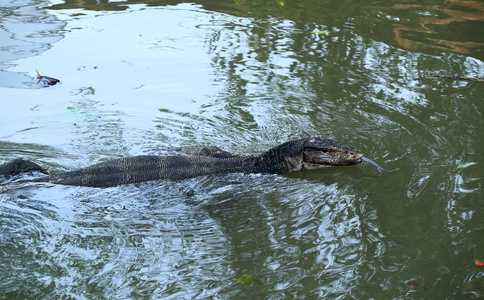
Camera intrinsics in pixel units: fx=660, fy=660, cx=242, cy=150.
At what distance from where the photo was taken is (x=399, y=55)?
1002 cm

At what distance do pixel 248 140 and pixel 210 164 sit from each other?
39.3 inches

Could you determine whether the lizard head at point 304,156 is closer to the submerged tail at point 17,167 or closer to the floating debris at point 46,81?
the submerged tail at point 17,167

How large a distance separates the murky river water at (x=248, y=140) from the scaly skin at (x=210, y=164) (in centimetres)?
11

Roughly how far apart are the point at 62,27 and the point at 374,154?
7.15 metres

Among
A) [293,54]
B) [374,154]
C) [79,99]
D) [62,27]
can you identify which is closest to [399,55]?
[293,54]

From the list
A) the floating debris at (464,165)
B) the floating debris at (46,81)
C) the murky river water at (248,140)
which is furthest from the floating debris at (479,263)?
the floating debris at (46,81)

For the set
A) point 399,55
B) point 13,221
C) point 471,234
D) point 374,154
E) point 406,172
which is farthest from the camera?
point 399,55

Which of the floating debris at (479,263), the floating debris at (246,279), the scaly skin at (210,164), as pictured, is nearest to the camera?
the floating debris at (246,279)

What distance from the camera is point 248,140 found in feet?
24.7

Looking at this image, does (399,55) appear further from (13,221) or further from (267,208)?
(13,221)

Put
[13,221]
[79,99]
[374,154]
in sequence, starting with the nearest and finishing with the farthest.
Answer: [13,221] < [374,154] < [79,99]

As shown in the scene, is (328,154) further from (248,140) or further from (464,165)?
(464,165)

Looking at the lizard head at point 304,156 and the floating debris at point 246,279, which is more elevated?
the lizard head at point 304,156

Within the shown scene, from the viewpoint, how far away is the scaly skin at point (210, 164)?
6.44 metres
